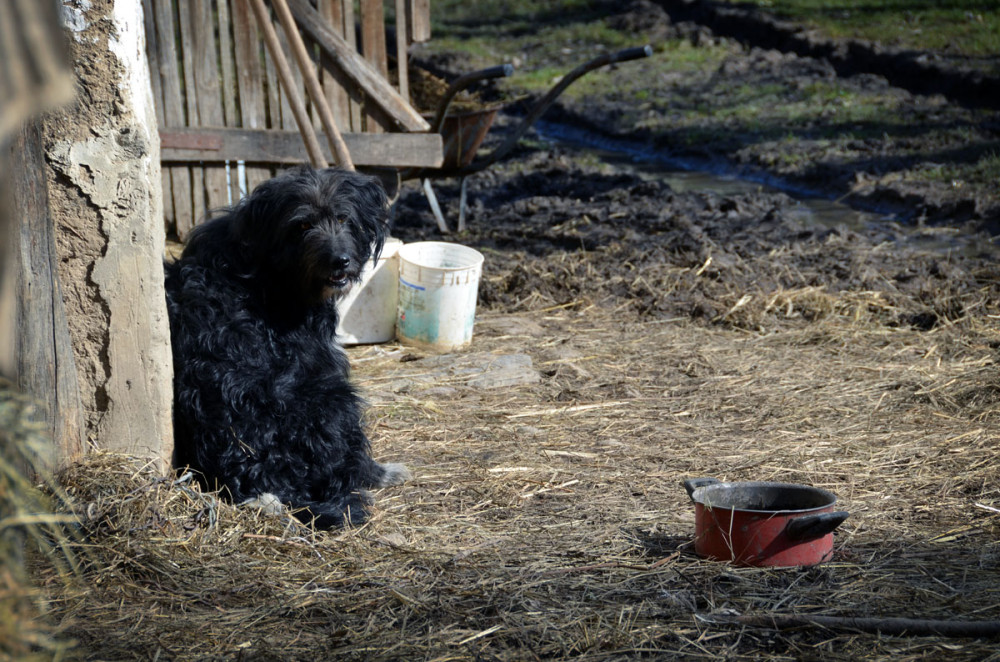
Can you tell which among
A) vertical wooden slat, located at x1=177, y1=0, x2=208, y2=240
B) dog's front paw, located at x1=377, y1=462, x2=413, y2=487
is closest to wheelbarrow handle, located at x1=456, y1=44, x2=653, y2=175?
vertical wooden slat, located at x1=177, y1=0, x2=208, y2=240

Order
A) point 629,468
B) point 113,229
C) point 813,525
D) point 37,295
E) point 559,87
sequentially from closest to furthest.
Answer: point 37,295, point 813,525, point 113,229, point 629,468, point 559,87

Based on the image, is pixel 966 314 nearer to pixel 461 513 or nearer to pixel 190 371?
pixel 461 513

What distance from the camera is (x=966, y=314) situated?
22.3 ft

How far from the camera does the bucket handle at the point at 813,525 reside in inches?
129

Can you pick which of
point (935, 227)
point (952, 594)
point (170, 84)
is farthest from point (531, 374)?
point (935, 227)

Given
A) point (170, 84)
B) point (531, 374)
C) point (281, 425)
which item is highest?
point (170, 84)

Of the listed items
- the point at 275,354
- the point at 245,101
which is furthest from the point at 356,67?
the point at 275,354

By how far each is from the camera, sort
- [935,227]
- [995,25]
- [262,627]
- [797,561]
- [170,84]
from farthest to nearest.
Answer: [995,25] → [935,227] → [170,84] → [797,561] → [262,627]

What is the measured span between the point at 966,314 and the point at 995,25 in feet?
37.2

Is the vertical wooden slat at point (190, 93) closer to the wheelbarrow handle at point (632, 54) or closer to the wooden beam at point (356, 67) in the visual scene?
the wooden beam at point (356, 67)

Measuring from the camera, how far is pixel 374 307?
6.49m

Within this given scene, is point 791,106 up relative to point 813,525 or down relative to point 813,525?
up

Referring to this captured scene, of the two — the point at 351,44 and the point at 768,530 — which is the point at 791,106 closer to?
the point at 351,44

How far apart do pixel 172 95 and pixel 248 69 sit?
0.63 metres
